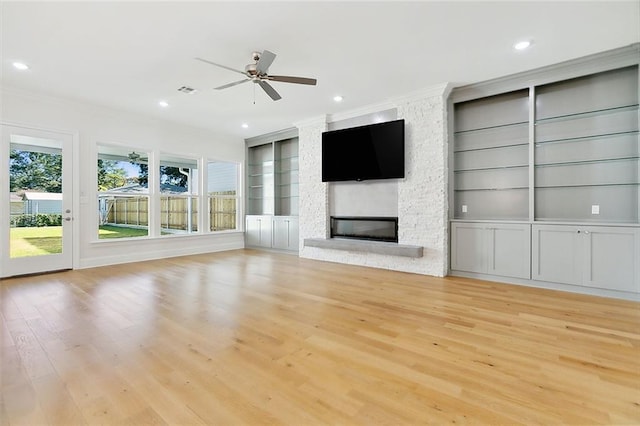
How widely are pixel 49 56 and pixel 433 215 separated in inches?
221

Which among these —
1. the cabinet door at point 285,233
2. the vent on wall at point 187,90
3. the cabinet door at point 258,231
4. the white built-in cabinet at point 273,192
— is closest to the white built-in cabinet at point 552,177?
the cabinet door at point 285,233

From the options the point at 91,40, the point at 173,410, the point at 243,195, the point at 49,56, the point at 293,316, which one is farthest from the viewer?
the point at 243,195

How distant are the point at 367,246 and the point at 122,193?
4928 millimetres

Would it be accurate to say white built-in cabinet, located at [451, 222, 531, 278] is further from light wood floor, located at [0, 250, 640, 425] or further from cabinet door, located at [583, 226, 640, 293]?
cabinet door, located at [583, 226, 640, 293]

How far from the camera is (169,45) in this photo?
3.38 metres

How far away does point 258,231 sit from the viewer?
7746mm

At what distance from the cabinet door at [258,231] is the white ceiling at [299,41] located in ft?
11.5

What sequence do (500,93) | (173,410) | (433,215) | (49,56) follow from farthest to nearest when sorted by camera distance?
(433,215)
(500,93)
(49,56)
(173,410)

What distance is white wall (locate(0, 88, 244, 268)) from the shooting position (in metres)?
4.85

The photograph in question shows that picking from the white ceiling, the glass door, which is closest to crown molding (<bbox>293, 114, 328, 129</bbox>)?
the white ceiling

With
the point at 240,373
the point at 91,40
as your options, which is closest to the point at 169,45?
the point at 91,40

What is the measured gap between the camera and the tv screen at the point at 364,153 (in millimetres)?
5121

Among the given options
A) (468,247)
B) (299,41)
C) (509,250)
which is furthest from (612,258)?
(299,41)

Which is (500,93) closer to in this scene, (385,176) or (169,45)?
(385,176)
